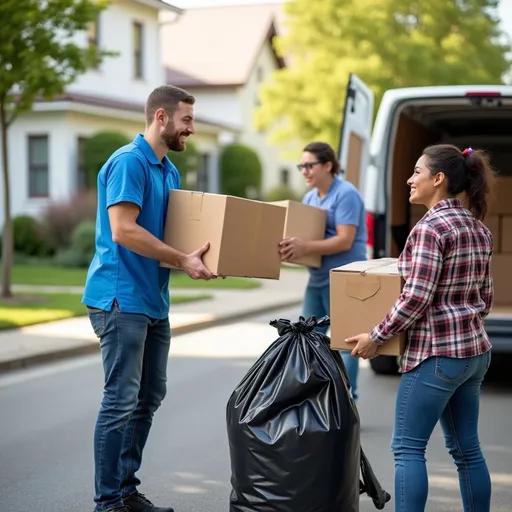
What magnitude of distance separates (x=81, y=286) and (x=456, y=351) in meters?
15.0

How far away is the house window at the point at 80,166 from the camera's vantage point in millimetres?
27859

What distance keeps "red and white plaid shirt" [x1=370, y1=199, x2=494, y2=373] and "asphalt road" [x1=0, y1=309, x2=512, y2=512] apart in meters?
A: 1.57

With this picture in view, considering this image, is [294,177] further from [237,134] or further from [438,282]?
[438,282]

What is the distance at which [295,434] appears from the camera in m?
4.16

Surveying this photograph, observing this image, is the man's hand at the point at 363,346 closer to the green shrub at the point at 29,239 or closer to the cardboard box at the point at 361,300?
the cardboard box at the point at 361,300

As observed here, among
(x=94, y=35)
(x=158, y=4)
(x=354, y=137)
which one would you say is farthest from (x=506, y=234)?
(x=158, y=4)

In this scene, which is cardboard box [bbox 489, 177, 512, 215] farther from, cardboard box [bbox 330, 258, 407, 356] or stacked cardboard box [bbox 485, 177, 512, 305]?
cardboard box [bbox 330, 258, 407, 356]

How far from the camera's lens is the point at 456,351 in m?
4.00

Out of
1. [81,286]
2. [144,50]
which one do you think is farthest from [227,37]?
[81,286]

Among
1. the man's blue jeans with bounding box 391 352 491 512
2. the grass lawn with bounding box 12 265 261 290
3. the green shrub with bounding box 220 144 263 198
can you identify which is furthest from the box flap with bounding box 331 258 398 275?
the green shrub with bounding box 220 144 263 198

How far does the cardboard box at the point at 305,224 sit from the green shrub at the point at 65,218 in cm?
1881

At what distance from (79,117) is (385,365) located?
1961 cm

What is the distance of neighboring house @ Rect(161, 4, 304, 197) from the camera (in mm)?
39625

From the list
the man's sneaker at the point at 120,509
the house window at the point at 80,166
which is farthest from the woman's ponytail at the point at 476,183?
the house window at the point at 80,166
